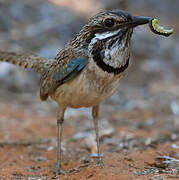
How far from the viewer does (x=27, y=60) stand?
5645 millimetres

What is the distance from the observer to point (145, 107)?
8.30 meters

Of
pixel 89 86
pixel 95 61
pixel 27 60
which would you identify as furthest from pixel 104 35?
pixel 27 60

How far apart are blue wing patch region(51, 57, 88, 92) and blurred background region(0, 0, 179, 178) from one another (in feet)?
6.85

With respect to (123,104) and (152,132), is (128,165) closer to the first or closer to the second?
(152,132)

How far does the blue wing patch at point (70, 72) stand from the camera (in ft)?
14.0

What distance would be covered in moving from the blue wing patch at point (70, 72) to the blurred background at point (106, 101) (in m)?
2.09

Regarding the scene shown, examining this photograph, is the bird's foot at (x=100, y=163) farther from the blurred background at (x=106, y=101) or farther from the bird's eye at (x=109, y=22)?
the bird's eye at (x=109, y=22)

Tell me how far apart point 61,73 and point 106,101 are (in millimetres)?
4323

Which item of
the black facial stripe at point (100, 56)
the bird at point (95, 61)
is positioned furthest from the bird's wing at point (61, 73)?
the black facial stripe at point (100, 56)

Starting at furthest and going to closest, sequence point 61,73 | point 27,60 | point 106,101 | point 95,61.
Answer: point 106,101 → point 27,60 → point 61,73 → point 95,61

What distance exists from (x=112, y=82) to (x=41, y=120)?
3.35 m

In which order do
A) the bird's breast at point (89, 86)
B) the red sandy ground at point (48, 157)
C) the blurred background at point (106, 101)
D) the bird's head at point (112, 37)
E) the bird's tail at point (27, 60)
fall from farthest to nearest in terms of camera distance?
1. the blurred background at point (106, 101)
2. the bird's tail at point (27, 60)
3. the red sandy ground at point (48, 157)
4. the bird's breast at point (89, 86)
5. the bird's head at point (112, 37)

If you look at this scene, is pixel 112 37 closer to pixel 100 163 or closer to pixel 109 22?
pixel 109 22

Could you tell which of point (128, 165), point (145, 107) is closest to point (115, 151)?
point (128, 165)
